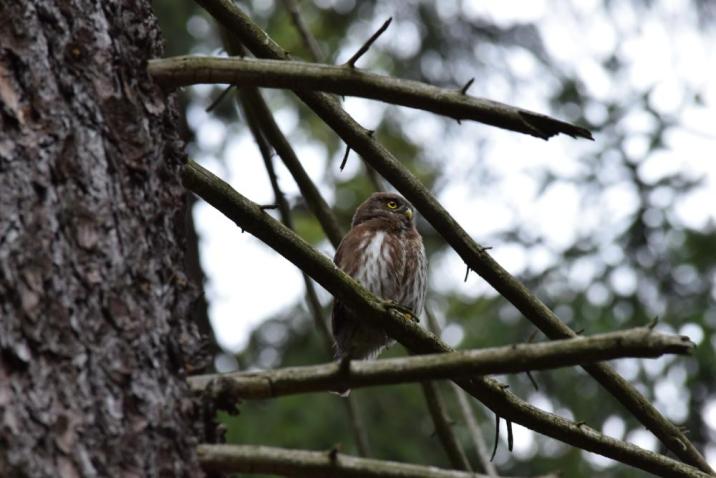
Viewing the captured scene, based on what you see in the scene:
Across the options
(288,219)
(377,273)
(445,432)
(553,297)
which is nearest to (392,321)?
(445,432)

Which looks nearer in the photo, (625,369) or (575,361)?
(575,361)

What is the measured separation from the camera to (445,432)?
416 centimetres

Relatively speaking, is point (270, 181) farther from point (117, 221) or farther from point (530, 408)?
point (117, 221)

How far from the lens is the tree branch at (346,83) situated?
251 cm

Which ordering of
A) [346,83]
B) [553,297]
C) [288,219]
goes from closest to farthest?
1. [346,83]
2. [288,219]
3. [553,297]

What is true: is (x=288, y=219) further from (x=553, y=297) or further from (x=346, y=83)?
(x=553, y=297)

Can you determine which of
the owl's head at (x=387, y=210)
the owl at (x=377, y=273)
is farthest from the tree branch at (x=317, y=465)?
the owl's head at (x=387, y=210)

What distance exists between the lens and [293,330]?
10.1 m

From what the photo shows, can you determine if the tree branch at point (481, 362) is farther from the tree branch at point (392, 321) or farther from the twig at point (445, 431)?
the twig at point (445, 431)

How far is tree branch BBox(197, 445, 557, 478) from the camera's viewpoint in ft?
7.16

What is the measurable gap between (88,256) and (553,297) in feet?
23.3

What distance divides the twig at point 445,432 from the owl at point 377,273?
1.76 metres

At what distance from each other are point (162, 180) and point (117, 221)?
0.75ft

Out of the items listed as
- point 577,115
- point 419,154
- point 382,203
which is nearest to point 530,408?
point 382,203
